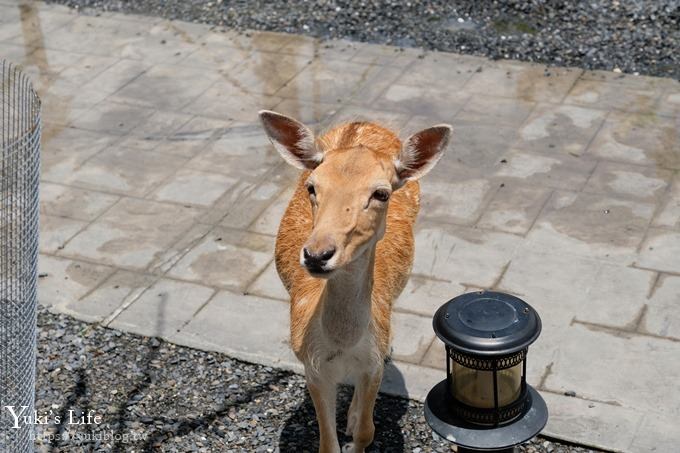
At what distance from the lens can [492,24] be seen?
1236cm

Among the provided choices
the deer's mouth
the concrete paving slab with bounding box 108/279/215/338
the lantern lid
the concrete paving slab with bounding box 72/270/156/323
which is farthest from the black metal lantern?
the concrete paving slab with bounding box 72/270/156/323

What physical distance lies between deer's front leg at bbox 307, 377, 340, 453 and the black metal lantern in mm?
665

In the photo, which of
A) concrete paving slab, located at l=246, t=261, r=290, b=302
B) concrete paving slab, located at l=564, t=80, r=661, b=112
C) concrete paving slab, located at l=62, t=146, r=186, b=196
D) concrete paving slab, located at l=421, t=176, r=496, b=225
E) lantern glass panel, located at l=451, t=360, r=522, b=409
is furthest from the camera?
concrete paving slab, located at l=564, t=80, r=661, b=112

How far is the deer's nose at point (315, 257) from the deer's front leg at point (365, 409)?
Answer: 4.32 ft

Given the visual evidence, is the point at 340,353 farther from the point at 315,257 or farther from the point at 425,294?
the point at 425,294

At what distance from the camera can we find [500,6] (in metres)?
12.7

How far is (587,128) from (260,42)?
4.02 m

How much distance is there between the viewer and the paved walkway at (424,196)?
7.45 meters

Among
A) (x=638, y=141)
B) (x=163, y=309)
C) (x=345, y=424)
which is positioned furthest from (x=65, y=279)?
(x=638, y=141)

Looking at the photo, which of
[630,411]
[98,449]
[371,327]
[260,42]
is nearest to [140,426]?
[98,449]

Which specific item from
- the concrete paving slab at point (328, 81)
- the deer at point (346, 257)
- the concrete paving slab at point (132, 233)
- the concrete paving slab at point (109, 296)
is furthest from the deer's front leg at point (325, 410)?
the concrete paving slab at point (328, 81)

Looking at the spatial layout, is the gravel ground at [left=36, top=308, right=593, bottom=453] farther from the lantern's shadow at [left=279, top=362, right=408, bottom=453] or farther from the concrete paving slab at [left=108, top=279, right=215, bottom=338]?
the concrete paving slab at [left=108, top=279, right=215, bottom=338]

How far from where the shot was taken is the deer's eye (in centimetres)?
521

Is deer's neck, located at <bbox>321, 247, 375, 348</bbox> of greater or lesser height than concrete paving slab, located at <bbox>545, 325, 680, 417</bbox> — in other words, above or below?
above
